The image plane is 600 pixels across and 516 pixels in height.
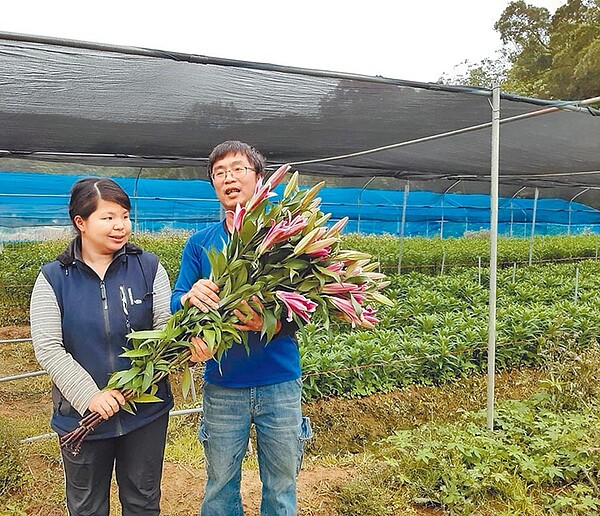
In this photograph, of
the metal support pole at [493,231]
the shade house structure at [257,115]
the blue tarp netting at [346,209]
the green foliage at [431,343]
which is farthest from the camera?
the blue tarp netting at [346,209]

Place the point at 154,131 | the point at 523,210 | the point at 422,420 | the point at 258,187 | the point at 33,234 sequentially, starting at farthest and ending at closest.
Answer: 1. the point at 523,210
2. the point at 33,234
3. the point at 154,131
4. the point at 422,420
5. the point at 258,187

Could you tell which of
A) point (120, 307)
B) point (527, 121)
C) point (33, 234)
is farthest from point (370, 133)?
point (33, 234)

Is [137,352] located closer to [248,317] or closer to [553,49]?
[248,317]

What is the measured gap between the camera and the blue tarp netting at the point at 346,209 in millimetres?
9266

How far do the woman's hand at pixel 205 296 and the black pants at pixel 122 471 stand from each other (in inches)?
18.2

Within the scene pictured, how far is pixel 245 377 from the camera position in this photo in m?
1.85

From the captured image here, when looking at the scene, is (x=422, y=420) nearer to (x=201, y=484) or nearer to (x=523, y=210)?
(x=201, y=484)

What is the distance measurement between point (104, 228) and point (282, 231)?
0.56 meters

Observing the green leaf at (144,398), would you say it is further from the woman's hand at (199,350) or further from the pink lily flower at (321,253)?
the pink lily flower at (321,253)

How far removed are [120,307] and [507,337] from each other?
4072 millimetres

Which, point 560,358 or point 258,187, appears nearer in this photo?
point 258,187

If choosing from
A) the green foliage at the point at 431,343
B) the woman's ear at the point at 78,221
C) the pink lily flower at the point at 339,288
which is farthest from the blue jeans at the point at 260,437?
the green foliage at the point at 431,343

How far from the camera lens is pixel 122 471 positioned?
1869mm

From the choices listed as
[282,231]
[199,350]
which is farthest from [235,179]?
[199,350]
